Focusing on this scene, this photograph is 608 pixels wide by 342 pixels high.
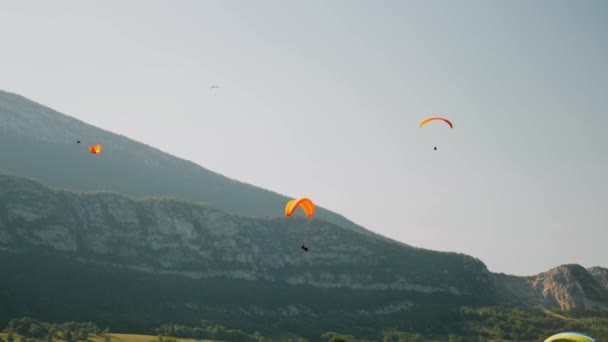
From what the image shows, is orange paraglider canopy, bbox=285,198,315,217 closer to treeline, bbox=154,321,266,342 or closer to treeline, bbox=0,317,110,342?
treeline, bbox=0,317,110,342

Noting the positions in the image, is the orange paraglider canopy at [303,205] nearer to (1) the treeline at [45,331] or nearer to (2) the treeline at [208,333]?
(1) the treeline at [45,331]

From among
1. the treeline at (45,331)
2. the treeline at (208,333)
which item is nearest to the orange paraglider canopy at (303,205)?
the treeline at (45,331)

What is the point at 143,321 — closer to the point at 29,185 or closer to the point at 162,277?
the point at 162,277

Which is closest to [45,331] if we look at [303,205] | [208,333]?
[208,333]

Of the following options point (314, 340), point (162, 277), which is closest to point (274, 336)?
point (314, 340)

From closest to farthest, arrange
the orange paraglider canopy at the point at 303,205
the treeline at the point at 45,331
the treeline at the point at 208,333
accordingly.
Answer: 1. the orange paraglider canopy at the point at 303,205
2. the treeline at the point at 45,331
3. the treeline at the point at 208,333

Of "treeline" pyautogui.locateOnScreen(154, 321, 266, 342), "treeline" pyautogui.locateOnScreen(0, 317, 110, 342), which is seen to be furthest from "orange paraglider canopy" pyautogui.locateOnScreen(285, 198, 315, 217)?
"treeline" pyautogui.locateOnScreen(154, 321, 266, 342)
